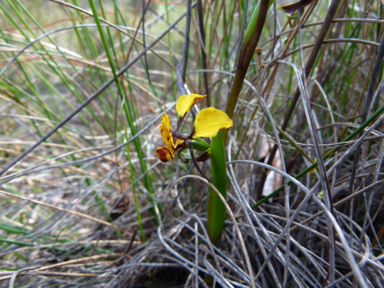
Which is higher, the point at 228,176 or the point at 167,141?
the point at 167,141

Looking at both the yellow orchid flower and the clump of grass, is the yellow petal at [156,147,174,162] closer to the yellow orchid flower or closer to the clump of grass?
the yellow orchid flower

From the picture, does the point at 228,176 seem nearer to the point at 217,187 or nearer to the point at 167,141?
the point at 217,187

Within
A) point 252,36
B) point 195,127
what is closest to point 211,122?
point 195,127

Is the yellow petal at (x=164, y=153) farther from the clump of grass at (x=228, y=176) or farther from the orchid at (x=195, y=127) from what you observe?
the clump of grass at (x=228, y=176)

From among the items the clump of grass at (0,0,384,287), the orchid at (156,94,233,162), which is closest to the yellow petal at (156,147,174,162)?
the orchid at (156,94,233,162)

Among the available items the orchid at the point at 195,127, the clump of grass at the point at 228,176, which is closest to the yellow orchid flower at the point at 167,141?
the orchid at the point at 195,127
